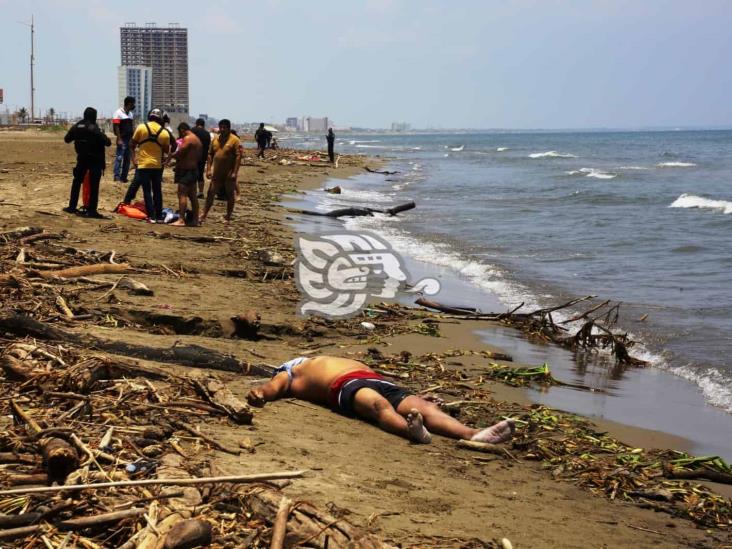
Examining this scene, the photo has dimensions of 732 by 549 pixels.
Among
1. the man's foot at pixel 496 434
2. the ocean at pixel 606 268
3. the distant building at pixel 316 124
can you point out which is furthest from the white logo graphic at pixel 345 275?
the distant building at pixel 316 124

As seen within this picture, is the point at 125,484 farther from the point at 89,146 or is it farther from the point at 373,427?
the point at 89,146

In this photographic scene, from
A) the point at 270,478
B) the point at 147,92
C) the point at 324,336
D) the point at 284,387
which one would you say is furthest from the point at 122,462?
the point at 147,92

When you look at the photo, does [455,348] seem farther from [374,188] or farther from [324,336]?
[374,188]

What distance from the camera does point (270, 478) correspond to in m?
3.19

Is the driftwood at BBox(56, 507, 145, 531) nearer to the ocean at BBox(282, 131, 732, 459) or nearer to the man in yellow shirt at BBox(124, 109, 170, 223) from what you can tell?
the ocean at BBox(282, 131, 732, 459)

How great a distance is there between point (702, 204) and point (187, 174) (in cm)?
1824

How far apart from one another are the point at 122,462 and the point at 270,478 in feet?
2.23

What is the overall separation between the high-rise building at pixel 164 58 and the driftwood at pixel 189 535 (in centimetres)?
9327

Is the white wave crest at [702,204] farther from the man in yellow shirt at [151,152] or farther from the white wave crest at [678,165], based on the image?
the white wave crest at [678,165]

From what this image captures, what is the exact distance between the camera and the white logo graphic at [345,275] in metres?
8.87

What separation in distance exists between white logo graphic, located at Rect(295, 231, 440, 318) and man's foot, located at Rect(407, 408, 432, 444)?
11.6 feet

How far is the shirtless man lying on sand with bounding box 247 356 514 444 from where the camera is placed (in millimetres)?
4840

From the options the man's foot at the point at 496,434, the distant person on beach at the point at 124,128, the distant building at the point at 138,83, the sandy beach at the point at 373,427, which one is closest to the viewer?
the sandy beach at the point at 373,427

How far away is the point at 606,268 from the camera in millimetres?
13148
